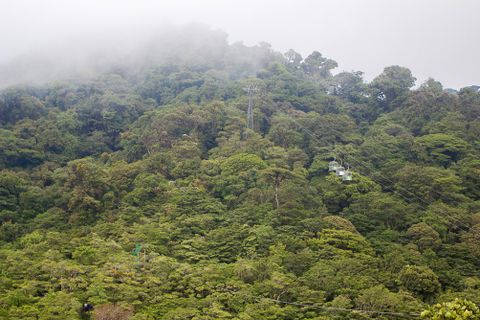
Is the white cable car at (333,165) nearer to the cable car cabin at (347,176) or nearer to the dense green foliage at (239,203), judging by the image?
the dense green foliage at (239,203)

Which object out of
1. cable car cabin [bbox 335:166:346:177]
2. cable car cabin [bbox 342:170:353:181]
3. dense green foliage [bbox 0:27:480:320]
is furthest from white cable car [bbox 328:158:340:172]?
cable car cabin [bbox 342:170:353:181]

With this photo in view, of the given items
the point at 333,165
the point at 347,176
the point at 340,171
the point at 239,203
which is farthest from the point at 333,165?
the point at 239,203

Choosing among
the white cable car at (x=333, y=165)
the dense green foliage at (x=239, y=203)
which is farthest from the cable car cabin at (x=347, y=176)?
the white cable car at (x=333, y=165)

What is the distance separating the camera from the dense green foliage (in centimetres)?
→ 1805

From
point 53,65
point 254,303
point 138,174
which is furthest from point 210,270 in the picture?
point 53,65

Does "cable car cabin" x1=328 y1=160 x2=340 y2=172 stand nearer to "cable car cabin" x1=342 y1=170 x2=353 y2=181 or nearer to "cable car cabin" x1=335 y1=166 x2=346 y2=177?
"cable car cabin" x1=335 y1=166 x2=346 y2=177

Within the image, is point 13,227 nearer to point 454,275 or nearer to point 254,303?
point 254,303

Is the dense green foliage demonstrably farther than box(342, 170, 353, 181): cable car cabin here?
No

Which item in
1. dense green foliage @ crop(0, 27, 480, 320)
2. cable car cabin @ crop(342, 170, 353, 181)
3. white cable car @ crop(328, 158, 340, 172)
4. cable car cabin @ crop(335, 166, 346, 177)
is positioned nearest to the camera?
dense green foliage @ crop(0, 27, 480, 320)

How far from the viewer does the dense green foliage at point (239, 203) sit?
1805 cm

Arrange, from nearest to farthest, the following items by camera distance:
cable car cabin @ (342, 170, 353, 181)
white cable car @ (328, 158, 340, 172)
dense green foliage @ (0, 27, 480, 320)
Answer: dense green foliage @ (0, 27, 480, 320), cable car cabin @ (342, 170, 353, 181), white cable car @ (328, 158, 340, 172)

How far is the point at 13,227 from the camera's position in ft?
85.7

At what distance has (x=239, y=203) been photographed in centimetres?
2711

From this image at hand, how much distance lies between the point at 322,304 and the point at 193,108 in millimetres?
25195
